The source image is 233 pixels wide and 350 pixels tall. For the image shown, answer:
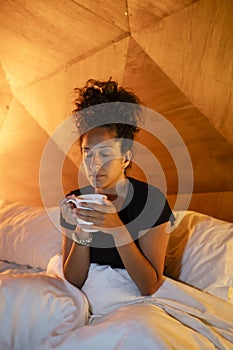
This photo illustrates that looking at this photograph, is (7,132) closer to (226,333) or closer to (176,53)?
(176,53)

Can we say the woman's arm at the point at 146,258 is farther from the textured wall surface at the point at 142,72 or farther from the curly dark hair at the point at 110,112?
the textured wall surface at the point at 142,72

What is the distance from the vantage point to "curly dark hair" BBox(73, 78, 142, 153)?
111cm

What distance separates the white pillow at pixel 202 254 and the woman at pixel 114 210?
0.17 meters

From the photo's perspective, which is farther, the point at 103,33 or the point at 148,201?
the point at 103,33

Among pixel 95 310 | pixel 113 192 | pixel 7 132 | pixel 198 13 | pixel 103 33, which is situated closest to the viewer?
pixel 95 310

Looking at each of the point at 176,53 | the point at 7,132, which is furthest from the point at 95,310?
the point at 7,132

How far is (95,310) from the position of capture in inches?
40.0

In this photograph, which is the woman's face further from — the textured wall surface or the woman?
the textured wall surface

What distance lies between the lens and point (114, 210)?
934 mm

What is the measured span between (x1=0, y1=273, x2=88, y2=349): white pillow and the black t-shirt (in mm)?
167

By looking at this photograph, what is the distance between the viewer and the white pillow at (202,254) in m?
1.08

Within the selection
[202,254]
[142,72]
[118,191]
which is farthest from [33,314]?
[142,72]

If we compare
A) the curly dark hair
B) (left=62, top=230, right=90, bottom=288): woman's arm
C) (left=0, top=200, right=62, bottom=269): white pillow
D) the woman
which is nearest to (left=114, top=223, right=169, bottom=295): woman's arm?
the woman

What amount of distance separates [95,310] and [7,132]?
1.34 meters
